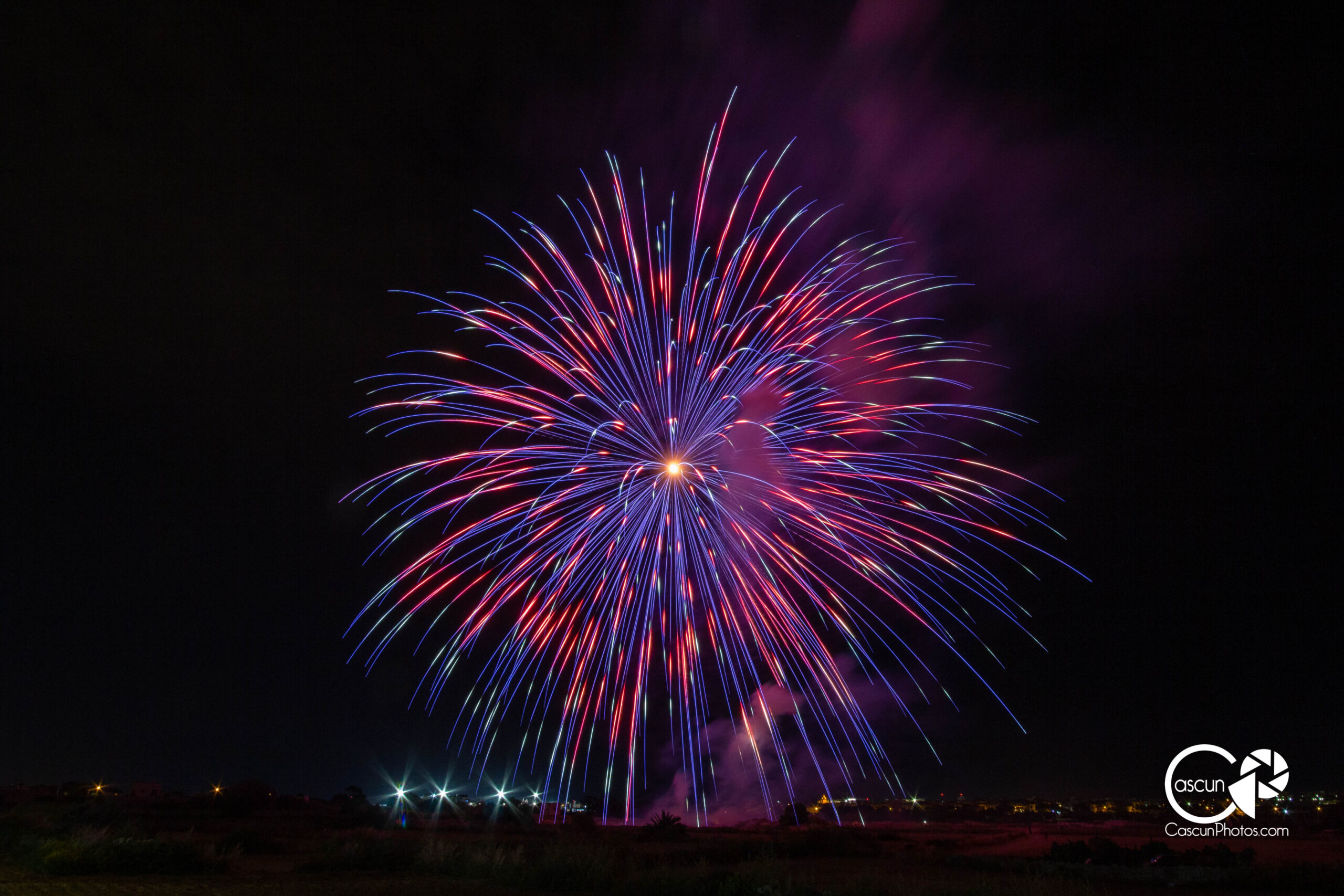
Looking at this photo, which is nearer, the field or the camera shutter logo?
the field

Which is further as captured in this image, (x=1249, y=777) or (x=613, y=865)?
(x=1249, y=777)

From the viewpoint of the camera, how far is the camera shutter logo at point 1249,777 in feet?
84.1

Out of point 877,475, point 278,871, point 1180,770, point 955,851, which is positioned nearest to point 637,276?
point 877,475

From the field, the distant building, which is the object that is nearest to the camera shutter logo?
the field

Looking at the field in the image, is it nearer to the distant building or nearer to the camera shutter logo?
the camera shutter logo

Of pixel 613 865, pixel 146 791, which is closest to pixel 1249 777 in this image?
pixel 613 865

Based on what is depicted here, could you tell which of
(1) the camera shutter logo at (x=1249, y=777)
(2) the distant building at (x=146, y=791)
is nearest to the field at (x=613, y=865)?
(1) the camera shutter logo at (x=1249, y=777)

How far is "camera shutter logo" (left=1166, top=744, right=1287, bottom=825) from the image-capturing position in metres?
25.6

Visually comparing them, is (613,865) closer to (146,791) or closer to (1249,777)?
(1249,777)

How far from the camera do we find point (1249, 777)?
26875mm

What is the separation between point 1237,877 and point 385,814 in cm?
5378

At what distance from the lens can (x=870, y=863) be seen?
32.4 metres

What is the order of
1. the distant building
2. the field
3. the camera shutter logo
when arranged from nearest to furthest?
the field, the camera shutter logo, the distant building

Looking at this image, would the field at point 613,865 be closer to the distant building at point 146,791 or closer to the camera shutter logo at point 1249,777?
the camera shutter logo at point 1249,777
